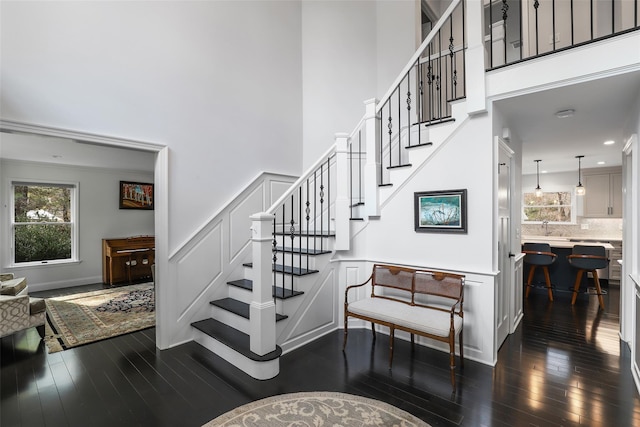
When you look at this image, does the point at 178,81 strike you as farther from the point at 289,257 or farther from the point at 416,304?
the point at 416,304

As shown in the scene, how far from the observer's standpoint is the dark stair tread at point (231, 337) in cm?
258

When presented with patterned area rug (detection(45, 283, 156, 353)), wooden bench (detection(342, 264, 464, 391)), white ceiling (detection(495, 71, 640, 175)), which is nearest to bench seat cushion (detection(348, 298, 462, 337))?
wooden bench (detection(342, 264, 464, 391))

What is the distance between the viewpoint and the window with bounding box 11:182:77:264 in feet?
18.1

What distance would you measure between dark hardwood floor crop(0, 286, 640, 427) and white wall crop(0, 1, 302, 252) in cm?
129

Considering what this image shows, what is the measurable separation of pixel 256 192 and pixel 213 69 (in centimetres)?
158

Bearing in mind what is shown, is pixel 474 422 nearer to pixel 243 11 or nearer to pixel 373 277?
pixel 373 277

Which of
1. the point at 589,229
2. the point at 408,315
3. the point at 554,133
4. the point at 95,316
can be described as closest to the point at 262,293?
the point at 408,315

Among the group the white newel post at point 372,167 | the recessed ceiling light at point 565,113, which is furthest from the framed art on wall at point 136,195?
the recessed ceiling light at point 565,113

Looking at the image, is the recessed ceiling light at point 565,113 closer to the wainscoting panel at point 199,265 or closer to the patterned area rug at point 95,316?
the wainscoting panel at point 199,265

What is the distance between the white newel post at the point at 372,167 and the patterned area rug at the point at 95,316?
3.20m

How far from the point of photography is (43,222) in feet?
18.8

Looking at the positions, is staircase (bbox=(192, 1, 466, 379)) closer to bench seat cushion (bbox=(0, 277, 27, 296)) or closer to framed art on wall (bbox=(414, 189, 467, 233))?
framed art on wall (bbox=(414, 189, 467, 233))

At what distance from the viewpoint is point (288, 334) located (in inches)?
122

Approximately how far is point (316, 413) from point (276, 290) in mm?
1364
